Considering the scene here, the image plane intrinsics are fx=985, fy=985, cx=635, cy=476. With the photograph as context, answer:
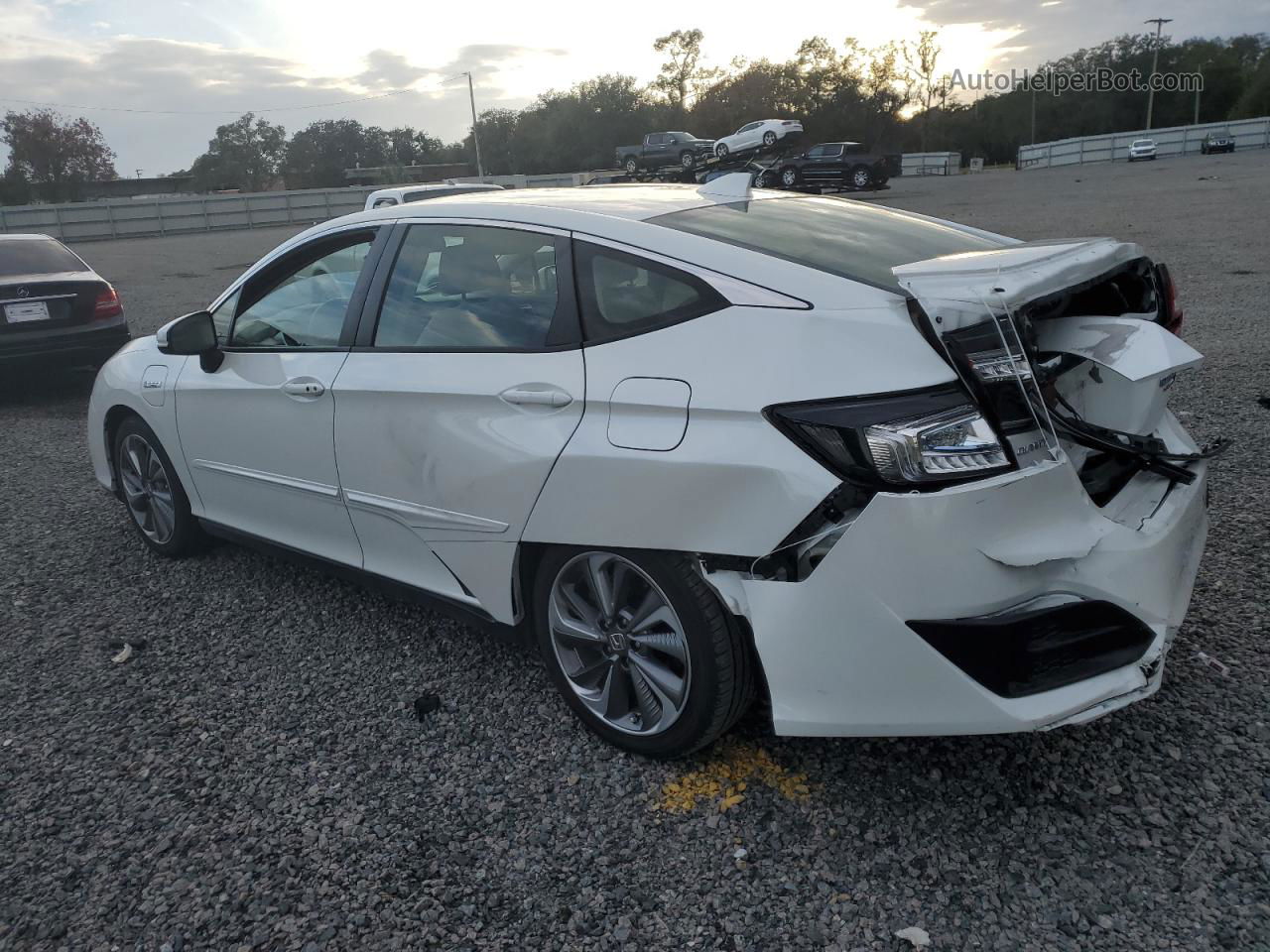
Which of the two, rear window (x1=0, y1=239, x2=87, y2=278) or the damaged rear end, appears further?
rear window (x1=0, y1=239, x2=87, y2=278)

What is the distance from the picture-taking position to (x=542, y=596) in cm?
293

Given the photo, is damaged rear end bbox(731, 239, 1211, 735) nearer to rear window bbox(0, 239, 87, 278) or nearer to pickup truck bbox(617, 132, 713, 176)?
rear window bbox(0, 239, 87, 278)

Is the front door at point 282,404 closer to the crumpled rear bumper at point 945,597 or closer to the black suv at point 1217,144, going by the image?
the crumpled rear bumper at point 945,597

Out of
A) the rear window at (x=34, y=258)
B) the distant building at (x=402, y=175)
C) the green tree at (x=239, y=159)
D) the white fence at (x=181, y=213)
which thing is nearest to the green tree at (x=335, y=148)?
the green tree at (x=239, y=159)

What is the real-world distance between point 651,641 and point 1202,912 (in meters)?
1.41

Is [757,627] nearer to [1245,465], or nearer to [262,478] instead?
[262,478]

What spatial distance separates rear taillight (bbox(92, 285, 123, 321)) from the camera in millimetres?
8727

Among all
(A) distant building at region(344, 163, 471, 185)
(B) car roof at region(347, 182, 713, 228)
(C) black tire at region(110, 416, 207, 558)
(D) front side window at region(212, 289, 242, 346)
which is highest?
(A) distant building at region(344, 163, 471, 185)

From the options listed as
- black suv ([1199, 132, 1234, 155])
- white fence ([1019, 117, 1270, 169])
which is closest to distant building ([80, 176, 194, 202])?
white fence ([1019, 117, 1270, 169])

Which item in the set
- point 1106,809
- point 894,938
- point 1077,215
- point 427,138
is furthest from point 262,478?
point 427,138

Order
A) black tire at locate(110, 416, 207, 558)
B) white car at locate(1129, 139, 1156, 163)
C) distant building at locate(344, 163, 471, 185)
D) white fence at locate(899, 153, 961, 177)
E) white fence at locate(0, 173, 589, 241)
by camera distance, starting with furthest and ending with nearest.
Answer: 1. distant building at locate(344, 163, 471, 185)
2. white fence at locate(899, 153, 961, 177)
3. white car at locate(1129, 139, 1156, 163)
4. white fence at locate(0, 173, 589, 241)
5. black tire at locate(110, 416, 207, 558)

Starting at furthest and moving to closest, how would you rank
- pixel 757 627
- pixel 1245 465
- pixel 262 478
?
pixel 1245 465 < pixel 262 478 < pixel 757 627

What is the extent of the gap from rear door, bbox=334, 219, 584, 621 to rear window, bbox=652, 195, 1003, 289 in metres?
0.49

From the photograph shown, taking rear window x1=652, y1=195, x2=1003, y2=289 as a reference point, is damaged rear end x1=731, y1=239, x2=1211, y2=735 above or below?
below
